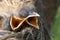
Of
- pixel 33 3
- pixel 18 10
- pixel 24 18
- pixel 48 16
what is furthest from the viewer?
pixel 48 16

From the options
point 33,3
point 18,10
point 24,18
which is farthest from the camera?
point 33,3

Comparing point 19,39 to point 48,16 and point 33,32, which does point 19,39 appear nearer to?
point 33,32

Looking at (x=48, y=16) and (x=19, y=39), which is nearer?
(x=19, y=39)

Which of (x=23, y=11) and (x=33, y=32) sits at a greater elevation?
(x=23, y=11)

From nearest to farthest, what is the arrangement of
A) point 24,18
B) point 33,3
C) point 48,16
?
point 24,18
point 33,3
point 48,16

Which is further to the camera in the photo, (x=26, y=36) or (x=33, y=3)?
(x=33, y=3)

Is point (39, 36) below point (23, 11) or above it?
→ below

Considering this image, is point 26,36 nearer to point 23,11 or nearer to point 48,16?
point 23,11

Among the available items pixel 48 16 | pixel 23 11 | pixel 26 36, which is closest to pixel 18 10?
pixel 23 11

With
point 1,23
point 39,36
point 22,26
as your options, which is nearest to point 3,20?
point 1,23
